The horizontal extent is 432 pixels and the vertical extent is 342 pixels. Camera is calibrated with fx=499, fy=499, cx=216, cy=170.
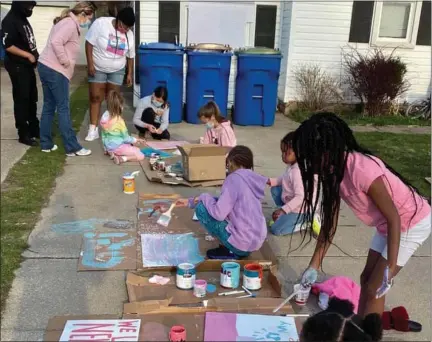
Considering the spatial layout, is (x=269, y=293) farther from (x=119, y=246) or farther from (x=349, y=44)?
(x=349, y=44)

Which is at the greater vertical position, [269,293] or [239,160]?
[239,160]

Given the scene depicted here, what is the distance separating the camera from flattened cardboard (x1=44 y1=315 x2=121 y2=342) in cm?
259

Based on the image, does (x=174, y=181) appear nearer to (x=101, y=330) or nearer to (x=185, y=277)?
(x=185, y=277)

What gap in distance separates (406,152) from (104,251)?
5013mm

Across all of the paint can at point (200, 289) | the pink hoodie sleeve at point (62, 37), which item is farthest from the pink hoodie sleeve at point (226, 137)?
the paint can at point (200, 289)

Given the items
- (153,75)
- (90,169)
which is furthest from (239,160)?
(153,75)

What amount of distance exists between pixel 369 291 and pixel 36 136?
5563 mm

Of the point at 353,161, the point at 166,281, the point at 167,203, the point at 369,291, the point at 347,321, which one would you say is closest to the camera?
the point at 347,321

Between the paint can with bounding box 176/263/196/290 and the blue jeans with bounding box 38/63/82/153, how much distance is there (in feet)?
11.3

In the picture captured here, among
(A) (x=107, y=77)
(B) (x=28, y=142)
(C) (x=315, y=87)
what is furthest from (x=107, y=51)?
(C) (x=315, y=87)

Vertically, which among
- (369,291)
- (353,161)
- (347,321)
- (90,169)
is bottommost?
(90,169)

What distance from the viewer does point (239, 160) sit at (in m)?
3.55

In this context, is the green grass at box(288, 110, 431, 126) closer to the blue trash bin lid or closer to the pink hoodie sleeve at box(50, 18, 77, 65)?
the blue trash bin lid

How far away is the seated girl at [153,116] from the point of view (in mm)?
7066
